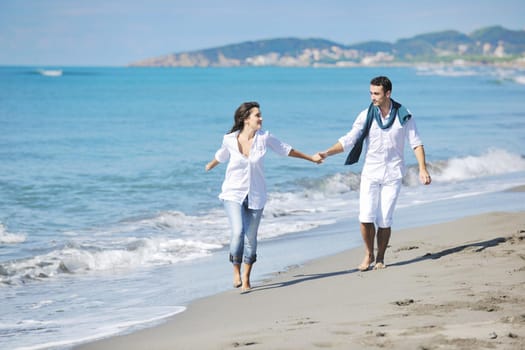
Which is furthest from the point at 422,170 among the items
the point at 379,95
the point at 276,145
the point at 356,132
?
the point at 276,145

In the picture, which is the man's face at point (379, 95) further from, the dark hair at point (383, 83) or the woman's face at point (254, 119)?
the woman's face at point (254, 119)

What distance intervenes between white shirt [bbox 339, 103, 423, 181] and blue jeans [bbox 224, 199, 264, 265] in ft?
3.80

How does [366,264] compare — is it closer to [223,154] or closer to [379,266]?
[379,266]

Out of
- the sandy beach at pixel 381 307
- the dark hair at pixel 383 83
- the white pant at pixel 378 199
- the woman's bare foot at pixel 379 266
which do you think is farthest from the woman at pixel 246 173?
the woman's bare foot at pixel 379 266

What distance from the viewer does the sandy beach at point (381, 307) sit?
514cm

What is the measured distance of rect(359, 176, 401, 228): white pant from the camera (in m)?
7.97

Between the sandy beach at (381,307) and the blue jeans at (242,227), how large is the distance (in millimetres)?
379

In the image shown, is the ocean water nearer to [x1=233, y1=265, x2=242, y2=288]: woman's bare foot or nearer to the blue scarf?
[x1=233, y1=265, x2=242, y2=288]: woman's bare foot

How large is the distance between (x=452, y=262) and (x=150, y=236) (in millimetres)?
6149

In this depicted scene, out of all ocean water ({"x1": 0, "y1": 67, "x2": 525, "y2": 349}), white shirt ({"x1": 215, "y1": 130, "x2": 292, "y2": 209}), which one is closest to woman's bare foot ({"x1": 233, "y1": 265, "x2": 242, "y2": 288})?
ocean water ({"x1": 0, "y1": 67, "x2": 525, "y2": 349})

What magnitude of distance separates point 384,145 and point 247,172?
139 centimetres

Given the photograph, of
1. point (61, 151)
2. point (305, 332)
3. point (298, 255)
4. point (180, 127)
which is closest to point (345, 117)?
point (180, 127)

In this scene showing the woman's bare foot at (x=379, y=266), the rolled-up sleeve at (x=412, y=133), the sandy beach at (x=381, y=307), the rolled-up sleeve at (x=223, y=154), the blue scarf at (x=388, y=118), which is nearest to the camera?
the sandy beach at (x=381, y=307)

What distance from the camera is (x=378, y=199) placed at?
26.4ft
